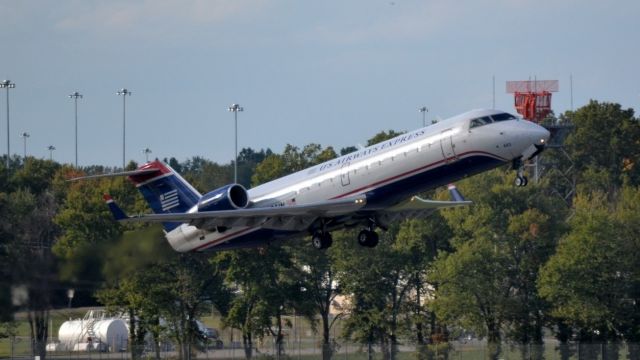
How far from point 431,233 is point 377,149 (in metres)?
29.7

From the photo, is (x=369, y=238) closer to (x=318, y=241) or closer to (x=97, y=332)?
(x=318, y=241)

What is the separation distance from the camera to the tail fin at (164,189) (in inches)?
2127

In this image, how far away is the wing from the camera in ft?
155

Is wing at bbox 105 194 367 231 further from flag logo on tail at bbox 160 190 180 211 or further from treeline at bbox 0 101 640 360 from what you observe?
treeline at bbox 0 101 640 360

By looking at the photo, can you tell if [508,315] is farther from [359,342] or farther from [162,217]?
[162,217]

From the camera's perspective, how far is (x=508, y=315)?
69.6 meters

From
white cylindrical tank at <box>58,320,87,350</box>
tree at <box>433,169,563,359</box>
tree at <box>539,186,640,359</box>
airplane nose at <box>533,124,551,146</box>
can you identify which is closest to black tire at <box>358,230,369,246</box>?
airplane nose at <box>533,124,551,146</box>

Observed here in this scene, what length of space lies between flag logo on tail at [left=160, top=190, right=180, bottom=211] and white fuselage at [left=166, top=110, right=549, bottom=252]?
19.8ft

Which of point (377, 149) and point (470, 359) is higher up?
point (377, 149)

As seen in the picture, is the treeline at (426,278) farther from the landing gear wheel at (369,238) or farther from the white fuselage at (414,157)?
the white fuselage at (414,157)

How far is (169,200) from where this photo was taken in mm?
54156

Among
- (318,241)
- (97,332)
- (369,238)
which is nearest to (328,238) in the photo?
(318,241)

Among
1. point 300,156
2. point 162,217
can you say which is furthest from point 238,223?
point 300,156

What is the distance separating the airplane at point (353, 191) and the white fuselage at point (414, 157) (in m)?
0.03
